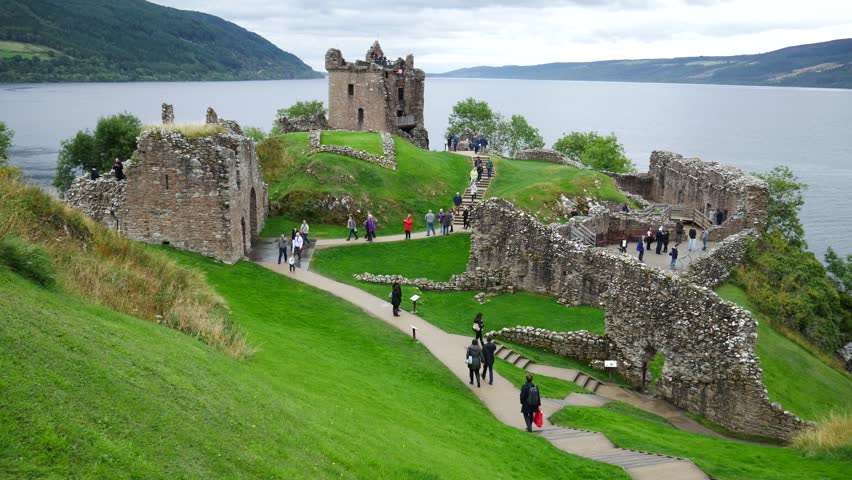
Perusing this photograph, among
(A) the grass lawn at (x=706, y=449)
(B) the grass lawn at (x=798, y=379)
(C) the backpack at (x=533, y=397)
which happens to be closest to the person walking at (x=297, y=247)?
(A) the grass lawn at (x=706, y=449)

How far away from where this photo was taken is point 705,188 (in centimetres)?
4931

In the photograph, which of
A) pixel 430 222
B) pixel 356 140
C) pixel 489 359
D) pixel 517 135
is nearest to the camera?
pixel 489 359

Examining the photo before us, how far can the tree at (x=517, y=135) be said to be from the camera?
111562mm

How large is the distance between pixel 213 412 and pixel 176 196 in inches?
909

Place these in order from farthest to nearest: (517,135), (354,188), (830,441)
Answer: (517,135), (354,188), (830,441)

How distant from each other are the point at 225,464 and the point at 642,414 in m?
16.1

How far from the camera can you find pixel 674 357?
2447cm

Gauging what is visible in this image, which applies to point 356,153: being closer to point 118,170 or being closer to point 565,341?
point 118,170

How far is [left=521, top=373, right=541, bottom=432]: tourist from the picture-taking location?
763 inches

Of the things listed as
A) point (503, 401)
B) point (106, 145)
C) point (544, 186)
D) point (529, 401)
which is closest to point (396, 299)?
point (503, 401)

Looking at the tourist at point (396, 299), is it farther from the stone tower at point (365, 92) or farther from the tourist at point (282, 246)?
the stone tower at point (365, 92)

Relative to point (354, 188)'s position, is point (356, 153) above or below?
above

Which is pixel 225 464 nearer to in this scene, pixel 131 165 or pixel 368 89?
pixel 131 165

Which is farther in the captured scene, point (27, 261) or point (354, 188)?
point (354, 188)
